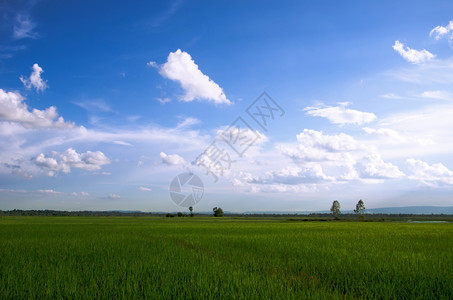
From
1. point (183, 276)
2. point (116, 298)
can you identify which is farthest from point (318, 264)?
point (116, 298)

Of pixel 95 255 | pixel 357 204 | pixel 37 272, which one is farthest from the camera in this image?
pixel 357 204

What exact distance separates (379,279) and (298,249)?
4.29 meters

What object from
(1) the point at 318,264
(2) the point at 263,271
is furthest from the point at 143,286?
(1) the point at 318,264

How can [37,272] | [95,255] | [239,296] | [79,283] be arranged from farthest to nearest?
[95,255] → [37,272] → [79,283] → [239,296]

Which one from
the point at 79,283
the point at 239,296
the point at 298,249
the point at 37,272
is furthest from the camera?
the point at 298,249

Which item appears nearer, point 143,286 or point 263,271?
point 143,286

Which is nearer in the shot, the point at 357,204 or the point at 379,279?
the point at 379,279

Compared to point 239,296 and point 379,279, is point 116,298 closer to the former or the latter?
point 239,296

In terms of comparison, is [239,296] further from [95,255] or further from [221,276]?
[95,255]

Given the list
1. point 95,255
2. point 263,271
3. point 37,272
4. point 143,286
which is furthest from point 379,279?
point 95,255

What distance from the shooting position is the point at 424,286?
16.6ft

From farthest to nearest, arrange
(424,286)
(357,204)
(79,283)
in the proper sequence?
(357,204) < (79,283) < (424,286)

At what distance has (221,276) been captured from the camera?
18.6 feet

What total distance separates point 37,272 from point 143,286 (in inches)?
105
